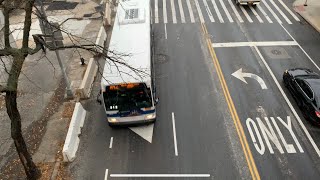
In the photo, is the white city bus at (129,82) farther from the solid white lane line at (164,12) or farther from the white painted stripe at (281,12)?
the white painted stripe at (281,12)

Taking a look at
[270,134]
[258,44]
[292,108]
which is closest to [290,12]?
[258,44]

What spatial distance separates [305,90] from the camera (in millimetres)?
17719

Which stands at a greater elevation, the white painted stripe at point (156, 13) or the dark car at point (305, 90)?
the white painted stripe at point (156, 13)

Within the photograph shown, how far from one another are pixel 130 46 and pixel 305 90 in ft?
31.2

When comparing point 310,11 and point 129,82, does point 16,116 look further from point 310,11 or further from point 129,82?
point 310,11

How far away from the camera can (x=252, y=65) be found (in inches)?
862

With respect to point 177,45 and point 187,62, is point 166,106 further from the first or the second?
point 177,45

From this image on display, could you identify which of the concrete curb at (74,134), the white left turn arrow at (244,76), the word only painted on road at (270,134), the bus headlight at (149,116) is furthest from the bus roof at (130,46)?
the white left turn arrow at (244,76)

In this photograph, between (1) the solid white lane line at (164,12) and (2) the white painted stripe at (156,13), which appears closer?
(1) the solid white lane line at (164,12)

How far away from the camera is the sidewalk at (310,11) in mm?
27789

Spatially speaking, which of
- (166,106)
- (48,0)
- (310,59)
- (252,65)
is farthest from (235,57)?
(48,0)

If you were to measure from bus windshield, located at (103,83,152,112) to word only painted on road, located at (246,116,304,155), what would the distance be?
535 centimetres

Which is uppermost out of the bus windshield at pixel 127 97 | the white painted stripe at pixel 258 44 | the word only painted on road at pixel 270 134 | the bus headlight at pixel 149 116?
the white painted stripe at pixel 258 44

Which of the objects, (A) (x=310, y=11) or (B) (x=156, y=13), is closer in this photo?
(A) (x=310, y=11)
